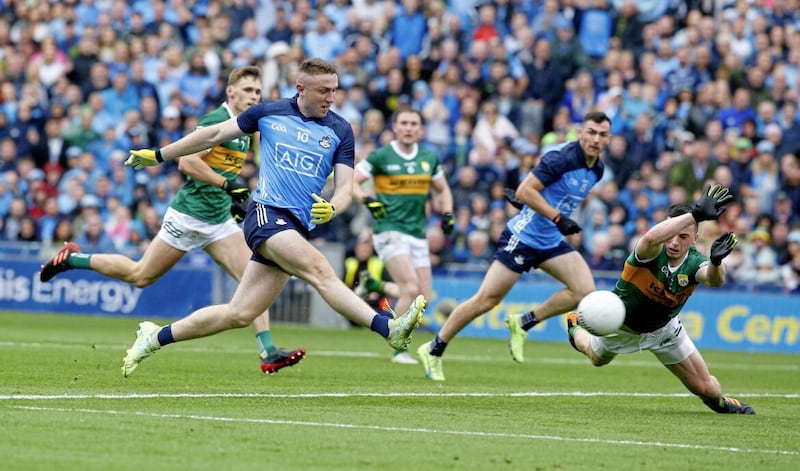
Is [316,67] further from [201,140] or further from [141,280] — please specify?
[141,280]

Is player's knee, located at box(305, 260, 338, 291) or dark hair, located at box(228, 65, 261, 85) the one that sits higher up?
dark hair, located at box(228, 65, 261, 85)

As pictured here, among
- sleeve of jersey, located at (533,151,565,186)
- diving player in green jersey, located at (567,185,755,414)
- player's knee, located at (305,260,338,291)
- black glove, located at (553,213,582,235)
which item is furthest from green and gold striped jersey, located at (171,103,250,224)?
diving player in green jersey, located at (567,185,755,414)

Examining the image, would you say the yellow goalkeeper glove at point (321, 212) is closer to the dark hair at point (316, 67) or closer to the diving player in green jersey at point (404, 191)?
the dark hair at point (316, 67)

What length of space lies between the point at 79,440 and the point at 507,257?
733 cm

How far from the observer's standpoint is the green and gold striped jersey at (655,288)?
35.8ft

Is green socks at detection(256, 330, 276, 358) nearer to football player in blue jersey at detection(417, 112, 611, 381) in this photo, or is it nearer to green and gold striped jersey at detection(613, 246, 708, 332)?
football player in blue jersey at detection(417, 112, 611, 381)

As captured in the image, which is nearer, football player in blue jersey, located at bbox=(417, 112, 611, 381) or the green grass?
the green grass

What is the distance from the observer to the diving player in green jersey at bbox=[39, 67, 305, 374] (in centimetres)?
1365

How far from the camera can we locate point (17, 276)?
24.9 meters

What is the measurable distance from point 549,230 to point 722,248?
4647mm

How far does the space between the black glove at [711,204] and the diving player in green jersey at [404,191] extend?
665 cm

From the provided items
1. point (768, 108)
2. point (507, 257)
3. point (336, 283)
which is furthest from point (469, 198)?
point (336, 283)

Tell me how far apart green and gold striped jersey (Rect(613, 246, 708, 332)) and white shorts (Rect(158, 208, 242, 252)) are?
4.35 m

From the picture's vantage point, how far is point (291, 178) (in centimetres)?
1081
